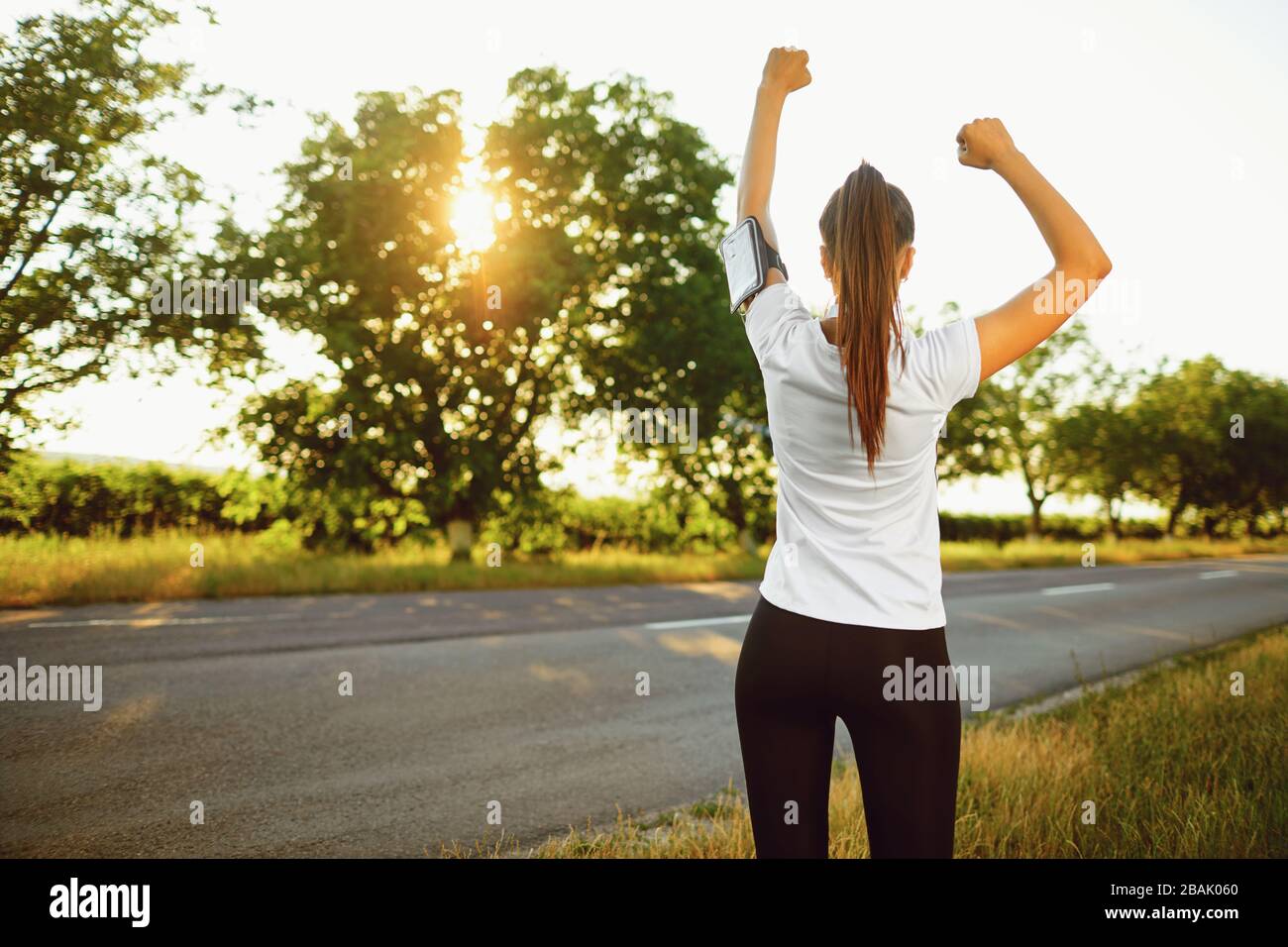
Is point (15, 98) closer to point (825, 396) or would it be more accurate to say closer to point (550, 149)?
point (550, 149)

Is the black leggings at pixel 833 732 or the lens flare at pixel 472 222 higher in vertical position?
the lens flare at pixel 472 222

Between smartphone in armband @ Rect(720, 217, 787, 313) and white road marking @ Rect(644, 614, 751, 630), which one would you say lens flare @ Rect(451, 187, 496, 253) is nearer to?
white road marking @ Rect(644, 614, 751, 630)

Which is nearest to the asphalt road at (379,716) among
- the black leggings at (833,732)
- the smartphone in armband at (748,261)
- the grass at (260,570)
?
the grass at (260,570)

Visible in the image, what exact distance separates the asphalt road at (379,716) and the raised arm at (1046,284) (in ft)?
Result: 11.0

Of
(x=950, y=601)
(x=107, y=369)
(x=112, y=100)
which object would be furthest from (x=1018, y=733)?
(x=112, y=100)

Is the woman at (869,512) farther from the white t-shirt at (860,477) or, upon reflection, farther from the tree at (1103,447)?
the tree at (1103,447)

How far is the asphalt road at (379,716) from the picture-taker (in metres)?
3.91

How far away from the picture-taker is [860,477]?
1521mm

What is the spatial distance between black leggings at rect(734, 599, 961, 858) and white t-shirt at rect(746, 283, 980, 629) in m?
0.05

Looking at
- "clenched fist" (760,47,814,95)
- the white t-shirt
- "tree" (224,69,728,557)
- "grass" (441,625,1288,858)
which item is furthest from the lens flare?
the white t-shirt

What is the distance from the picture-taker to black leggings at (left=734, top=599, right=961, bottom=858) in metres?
1.51

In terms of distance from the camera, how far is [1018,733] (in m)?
5.26

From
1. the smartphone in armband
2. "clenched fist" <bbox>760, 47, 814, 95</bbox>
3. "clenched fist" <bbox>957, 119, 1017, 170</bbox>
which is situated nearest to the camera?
"clenched fist" <bbox>957, 119, 1017, 170</bbox>

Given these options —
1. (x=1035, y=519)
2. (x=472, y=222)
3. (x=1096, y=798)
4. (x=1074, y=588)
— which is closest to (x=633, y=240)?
(x=472, y=222)
